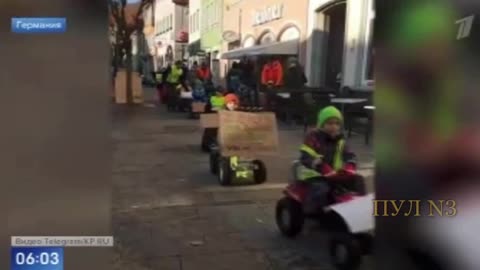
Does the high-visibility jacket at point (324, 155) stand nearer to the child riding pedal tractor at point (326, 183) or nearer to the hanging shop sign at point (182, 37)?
the child riding pedal tractor at point (326, 183)

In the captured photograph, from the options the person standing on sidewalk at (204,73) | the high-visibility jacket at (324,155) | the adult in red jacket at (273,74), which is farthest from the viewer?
the adult in red jacket at (273,74)

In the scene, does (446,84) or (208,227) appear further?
(208,227)

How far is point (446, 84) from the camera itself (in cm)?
195

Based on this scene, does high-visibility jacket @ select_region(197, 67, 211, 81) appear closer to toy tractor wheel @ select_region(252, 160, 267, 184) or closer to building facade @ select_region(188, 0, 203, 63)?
building facade @ select_region(188, 0, 203, 63)

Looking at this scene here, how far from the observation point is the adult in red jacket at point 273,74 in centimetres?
1438

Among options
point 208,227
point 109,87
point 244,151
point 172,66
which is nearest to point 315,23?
point 172,66

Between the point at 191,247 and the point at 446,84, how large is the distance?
2711 millimetres

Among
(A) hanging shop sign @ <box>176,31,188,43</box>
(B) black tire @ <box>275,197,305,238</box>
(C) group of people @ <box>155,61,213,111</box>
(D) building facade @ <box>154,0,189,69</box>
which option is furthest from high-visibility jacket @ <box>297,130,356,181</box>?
(C) group of people @ <box>155,61,213,111</box>

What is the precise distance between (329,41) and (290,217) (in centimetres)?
1064

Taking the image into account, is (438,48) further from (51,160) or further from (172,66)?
(172,66)

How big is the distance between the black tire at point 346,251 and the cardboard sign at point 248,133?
2215 millimetres

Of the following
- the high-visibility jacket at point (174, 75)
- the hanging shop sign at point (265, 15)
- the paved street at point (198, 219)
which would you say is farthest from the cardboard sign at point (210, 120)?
the hanging shop sign at point (265, 15)

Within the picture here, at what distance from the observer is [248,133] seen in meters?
5.98
